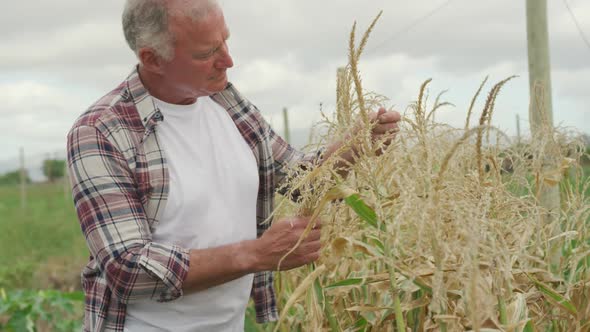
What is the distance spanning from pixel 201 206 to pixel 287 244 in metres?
0.33

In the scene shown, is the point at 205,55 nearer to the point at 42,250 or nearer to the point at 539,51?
the point at 539,51

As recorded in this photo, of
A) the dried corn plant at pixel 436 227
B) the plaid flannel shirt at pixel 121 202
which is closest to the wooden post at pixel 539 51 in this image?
the dried corn plant at pixel 436 227

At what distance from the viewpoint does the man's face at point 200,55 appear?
185 centimetres

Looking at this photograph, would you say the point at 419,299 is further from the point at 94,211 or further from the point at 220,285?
the point at 94,211

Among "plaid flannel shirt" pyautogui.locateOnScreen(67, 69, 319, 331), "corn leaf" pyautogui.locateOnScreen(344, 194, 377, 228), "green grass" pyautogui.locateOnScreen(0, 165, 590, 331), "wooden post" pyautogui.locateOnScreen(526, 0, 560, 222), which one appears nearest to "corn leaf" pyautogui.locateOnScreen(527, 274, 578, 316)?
"corn leaf" pyautogui.locateOnScreen(344, 194, 377, 228)

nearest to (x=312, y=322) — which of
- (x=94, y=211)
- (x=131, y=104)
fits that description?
(x=94, y=211)

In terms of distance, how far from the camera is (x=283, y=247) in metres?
1.71

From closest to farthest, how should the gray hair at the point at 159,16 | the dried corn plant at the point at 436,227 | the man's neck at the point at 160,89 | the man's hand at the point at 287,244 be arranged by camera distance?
the dried corn plant at the point at 436,227
the man's hand at the point at 287,244
the gray hair at the point at 159,16
the man's neck at the point at 160,89

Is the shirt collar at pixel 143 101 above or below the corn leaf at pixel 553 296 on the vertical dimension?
above

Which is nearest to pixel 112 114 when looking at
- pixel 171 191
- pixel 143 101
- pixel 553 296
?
pixel 143 101

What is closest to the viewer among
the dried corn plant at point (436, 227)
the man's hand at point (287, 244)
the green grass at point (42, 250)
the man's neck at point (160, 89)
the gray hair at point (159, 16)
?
the dried corn plant at point (436, 227)

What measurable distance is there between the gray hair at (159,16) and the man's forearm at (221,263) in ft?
1.74

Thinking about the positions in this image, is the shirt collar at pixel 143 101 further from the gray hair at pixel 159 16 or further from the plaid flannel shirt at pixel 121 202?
the gray hair at pixel 159 16

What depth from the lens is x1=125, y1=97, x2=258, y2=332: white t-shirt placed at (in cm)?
192
